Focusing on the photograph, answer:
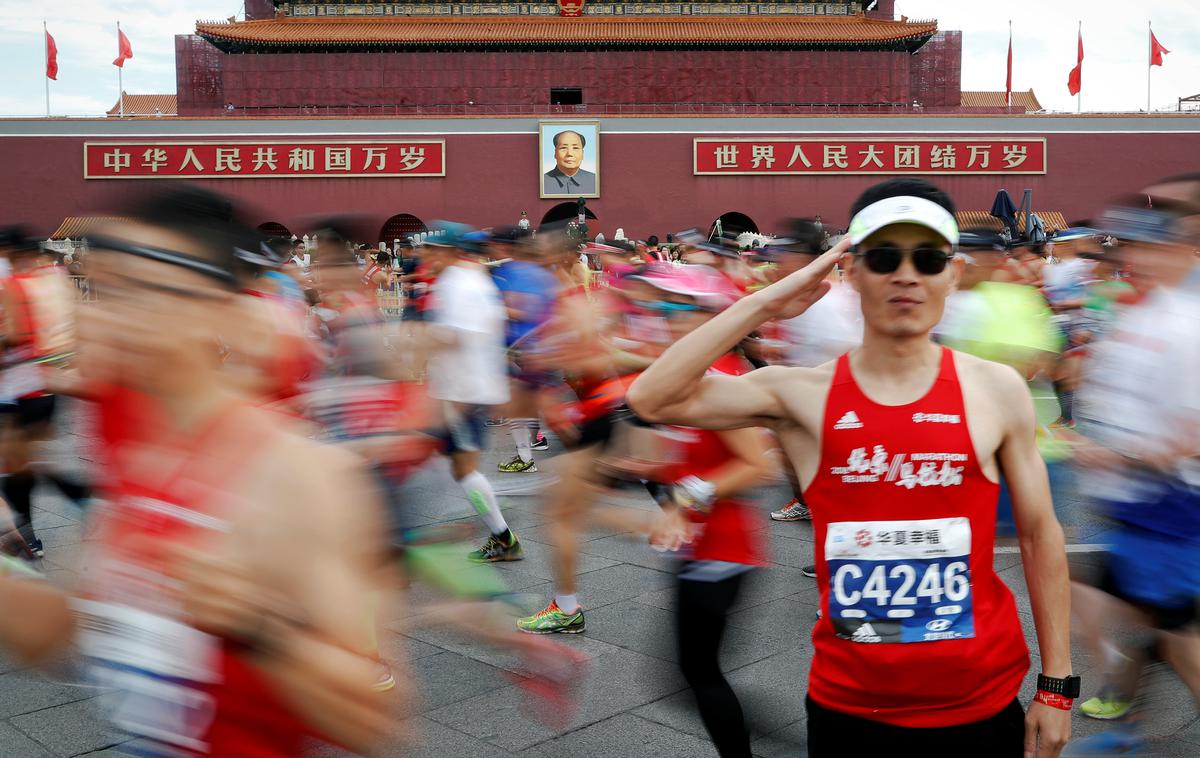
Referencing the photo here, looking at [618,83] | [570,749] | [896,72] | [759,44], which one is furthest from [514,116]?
[570,749]

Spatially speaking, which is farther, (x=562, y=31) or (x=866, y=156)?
(x=562, y=31)

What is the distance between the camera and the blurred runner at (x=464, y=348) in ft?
18.5

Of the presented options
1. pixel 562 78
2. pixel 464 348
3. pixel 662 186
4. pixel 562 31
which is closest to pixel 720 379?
pixel 464 348

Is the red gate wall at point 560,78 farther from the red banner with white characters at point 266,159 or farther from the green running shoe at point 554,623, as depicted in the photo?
the green running shoe at point 554,623

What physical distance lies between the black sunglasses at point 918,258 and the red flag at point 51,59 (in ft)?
127

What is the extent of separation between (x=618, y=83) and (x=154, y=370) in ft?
115

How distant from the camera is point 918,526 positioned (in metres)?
1.95

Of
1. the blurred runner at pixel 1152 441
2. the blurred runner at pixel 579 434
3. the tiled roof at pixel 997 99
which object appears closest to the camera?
the blurred runner at pixel 1152 441

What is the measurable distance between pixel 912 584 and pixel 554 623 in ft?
9.02

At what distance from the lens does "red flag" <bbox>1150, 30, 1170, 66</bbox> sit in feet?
117

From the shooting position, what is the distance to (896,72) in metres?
35.0

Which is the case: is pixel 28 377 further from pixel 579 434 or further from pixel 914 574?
pixel 914 574

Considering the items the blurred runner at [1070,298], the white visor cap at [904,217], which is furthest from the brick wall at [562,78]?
the white visor cap at [904,217]

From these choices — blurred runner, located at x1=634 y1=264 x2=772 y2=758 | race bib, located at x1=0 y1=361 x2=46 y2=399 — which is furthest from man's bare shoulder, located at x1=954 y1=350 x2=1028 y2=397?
race bib, located at x1=0 y1=361 x2=46 y2=399
